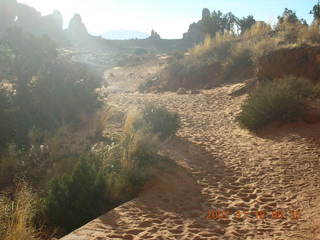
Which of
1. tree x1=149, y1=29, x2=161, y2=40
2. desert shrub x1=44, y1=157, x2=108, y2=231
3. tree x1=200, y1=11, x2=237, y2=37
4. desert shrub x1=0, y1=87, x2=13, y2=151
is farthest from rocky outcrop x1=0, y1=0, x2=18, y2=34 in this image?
desert shrub x1=44, y1=157, x2=108, y2=231

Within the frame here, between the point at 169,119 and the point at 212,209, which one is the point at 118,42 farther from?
the point at 212,209

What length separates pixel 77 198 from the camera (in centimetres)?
A: 572

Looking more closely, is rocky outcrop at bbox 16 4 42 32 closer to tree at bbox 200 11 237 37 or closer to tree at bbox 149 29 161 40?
tree at bbox 149 29 161 40

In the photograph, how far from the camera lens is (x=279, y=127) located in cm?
910

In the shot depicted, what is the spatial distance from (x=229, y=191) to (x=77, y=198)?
2.51 metres

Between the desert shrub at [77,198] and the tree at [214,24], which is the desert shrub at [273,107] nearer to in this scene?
the desert shrub at [77,198]

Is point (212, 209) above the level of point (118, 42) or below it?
below

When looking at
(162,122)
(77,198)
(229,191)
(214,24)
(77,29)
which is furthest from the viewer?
(77,29)

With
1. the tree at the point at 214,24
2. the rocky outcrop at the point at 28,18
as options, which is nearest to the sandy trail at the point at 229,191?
the tree at the point at 214,24

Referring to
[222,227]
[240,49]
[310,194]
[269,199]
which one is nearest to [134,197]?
[222,227]

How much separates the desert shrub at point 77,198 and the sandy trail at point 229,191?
1.71 feet

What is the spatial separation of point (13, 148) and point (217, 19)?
27.1 m

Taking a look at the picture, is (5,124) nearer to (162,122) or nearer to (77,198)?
(162,122)

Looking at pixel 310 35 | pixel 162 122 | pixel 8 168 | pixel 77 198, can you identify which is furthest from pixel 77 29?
pixel 77 198
